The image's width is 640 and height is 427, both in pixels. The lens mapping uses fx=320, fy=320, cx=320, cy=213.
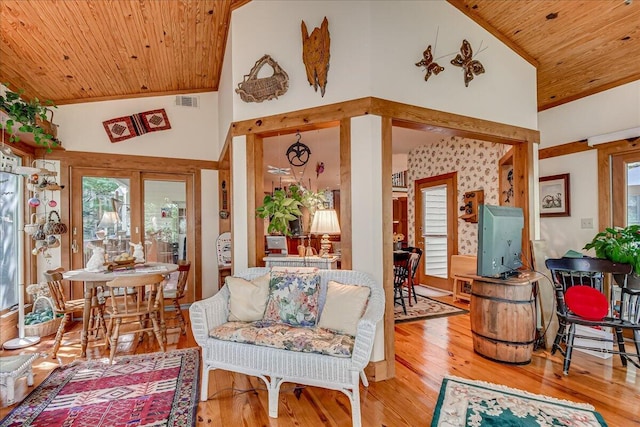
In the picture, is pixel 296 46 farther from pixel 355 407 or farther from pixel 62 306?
pixel 62 306

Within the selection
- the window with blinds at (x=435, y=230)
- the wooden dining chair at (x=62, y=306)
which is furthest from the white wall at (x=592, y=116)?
the wooden dining chair at (x=62, y=306)

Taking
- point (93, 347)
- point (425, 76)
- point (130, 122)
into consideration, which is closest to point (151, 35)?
point (130, 122)

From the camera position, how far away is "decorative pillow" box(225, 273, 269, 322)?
252cm

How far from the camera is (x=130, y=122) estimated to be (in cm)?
448

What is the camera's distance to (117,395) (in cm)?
235

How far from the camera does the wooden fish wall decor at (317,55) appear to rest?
276cm

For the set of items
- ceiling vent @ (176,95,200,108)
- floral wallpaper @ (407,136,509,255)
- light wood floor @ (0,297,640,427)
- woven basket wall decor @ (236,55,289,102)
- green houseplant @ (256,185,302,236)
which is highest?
ceiling vent @ (176,95,200,108)

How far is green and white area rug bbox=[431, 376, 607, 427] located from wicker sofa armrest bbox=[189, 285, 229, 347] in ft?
5.35

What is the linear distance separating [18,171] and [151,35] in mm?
1871

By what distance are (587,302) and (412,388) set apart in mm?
1605

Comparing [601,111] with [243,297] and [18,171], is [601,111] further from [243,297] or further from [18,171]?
[18,171]

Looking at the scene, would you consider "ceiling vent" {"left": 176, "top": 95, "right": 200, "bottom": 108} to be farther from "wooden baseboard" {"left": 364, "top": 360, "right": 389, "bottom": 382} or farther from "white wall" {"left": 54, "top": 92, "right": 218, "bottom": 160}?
"wooden baseboard" {"left": 364, "top": 360, "right": 389, "bottom": 382}

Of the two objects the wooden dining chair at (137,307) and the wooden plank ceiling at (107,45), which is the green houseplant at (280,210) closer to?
the wooden dining chair at (137,307)

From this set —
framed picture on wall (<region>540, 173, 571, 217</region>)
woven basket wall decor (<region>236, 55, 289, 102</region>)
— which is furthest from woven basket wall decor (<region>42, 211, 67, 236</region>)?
framed picture on wall (<region>540, 173, 571, 217</region>)
